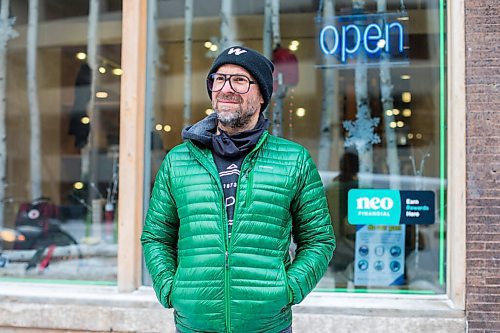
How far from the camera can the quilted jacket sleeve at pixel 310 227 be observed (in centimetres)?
225

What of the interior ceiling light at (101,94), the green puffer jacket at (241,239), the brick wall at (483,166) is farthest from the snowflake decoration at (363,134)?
the green puffer jacket at (241,239)

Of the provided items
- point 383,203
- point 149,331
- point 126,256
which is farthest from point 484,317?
point 126,256

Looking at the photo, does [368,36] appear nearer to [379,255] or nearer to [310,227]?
[379,255]

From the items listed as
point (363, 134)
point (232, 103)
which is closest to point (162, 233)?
point (232, 103)

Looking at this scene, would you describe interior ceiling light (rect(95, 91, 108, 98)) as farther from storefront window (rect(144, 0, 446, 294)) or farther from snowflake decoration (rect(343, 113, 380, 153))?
snowflake decoration (rect(343, 113, 380, 153))

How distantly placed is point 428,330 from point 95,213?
3684 mm

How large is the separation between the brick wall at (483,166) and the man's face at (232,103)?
262 centimetres

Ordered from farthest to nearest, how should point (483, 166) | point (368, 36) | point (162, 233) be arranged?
1. point (368, 36)
2. point (483, 166)
3. point (162, 233)

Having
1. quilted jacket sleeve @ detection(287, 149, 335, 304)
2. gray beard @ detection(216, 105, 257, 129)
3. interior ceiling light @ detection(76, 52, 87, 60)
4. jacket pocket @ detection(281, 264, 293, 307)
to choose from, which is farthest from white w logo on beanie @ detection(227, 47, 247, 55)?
interior ceiling light @ detection(76, 52, 87, 60)

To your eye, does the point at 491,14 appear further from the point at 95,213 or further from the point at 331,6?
the point at 95,213

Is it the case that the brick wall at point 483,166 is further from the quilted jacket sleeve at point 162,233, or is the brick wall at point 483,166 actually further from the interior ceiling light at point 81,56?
the interior ceiling light at point 81,56

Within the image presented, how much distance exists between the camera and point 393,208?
15.8ft

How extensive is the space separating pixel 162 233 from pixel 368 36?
3.53 m

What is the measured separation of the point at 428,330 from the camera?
4.19 m
